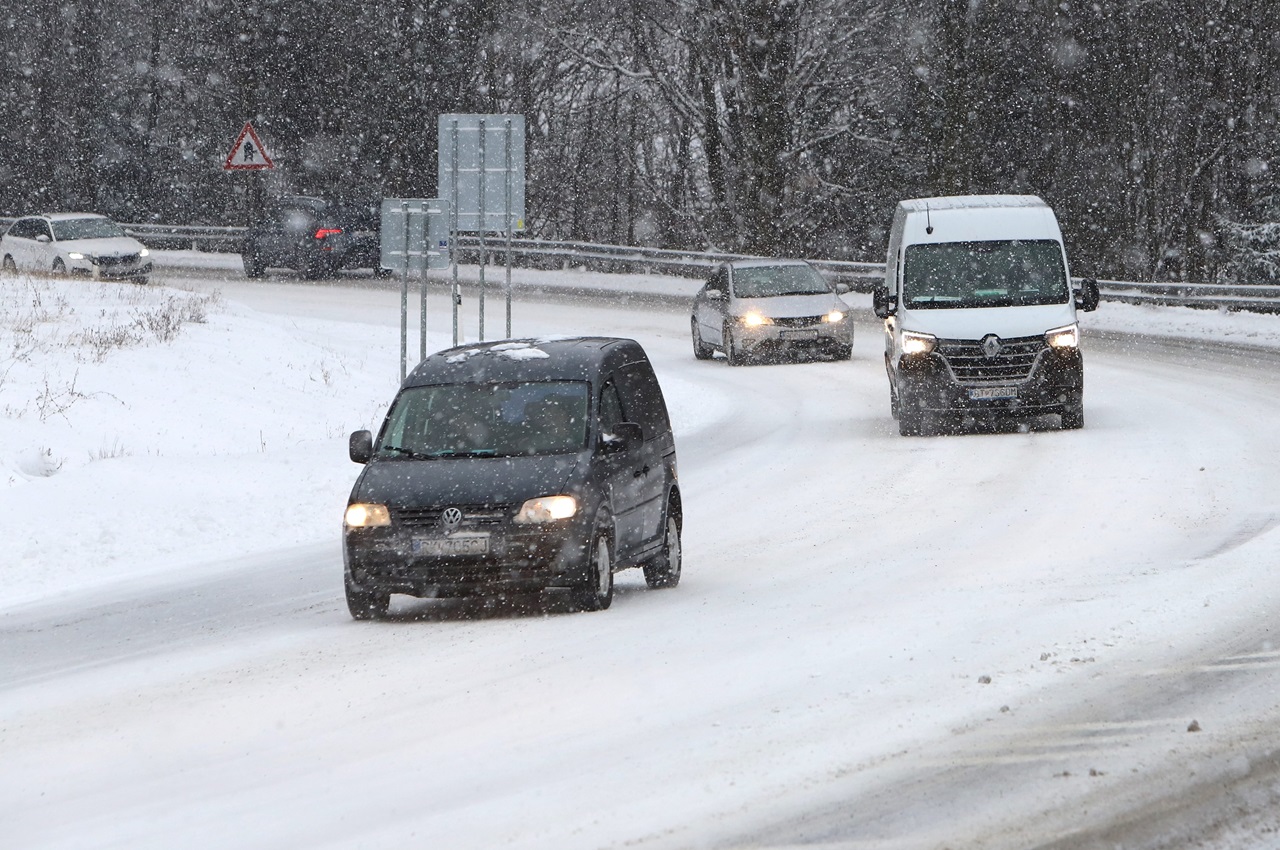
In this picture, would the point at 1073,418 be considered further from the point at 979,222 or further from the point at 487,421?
the point at 487,421

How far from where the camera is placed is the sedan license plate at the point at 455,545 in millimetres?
11406

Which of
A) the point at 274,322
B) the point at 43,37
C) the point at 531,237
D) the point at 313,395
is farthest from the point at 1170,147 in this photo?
the point at 43,37

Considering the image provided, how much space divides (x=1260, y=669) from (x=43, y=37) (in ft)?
196

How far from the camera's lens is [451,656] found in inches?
409

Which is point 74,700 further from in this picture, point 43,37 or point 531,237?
point 43,37

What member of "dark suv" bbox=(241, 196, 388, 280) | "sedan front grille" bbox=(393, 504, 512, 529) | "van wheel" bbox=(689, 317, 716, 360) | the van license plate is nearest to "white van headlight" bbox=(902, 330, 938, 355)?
the van license plate

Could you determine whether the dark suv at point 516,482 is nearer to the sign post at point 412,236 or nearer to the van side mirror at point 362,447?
the van side mirror at point 362,447

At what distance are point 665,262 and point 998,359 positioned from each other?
27.6 meters

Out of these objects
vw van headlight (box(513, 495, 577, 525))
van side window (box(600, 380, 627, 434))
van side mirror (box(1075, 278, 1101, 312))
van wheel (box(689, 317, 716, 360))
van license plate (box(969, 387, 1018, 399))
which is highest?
van side mirror (box(1075, 278, 1101, 312))

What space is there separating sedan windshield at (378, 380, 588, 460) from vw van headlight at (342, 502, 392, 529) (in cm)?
64

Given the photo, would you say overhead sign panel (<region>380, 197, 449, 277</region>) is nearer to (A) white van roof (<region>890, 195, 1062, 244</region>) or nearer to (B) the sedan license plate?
(A) white van roof (<region>890, 195, 1062, 244</region>)

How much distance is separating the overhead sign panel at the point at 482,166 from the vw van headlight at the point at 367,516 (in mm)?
12641

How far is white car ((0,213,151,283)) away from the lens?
143 feet

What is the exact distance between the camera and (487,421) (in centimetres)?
1241
